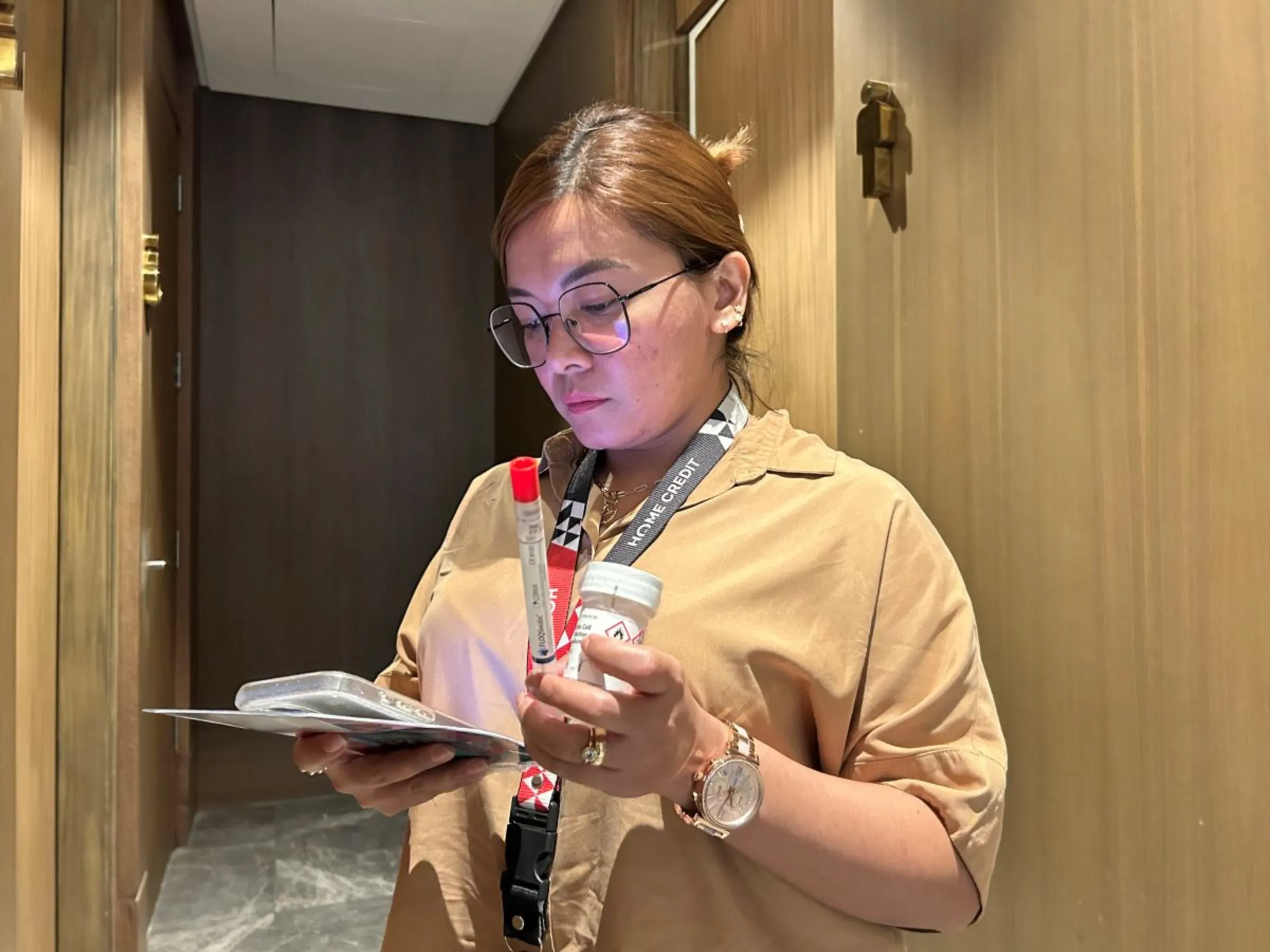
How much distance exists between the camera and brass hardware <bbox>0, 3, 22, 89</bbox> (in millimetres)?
1158

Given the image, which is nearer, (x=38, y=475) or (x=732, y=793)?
(x=732, y=793)

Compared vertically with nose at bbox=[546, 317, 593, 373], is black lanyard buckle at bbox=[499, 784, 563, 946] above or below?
below

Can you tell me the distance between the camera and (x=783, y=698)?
78 centimetres

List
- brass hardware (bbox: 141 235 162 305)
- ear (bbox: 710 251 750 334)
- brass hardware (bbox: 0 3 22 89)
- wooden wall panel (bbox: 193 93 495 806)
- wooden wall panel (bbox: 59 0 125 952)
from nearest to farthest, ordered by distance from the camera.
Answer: ear (bbox: 710 251 750 334) → brass hardware (bbox: 0 3 22 89) → wooden wall panel (bbox: 59 0 125 952) → brass hardware (bbox: 141 235 162 305) → wooden wall panel (bbox: 193 93 495 806)

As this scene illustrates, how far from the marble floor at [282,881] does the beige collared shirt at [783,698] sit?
1920 millimetres

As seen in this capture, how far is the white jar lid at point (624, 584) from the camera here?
1.93ft

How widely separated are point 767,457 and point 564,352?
0.69ft

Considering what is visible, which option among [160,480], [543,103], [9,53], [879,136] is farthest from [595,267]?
[543,103]


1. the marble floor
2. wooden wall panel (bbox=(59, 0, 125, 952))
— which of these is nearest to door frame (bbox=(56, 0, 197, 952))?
wooden wall panel (bbox=(59, 0, 125, 952))

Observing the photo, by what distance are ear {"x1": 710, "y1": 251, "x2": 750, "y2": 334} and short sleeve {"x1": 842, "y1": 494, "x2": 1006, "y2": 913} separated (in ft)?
0.88

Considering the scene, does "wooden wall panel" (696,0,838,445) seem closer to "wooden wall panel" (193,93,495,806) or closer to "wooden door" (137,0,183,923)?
"wooden door" (137,0,183,923)

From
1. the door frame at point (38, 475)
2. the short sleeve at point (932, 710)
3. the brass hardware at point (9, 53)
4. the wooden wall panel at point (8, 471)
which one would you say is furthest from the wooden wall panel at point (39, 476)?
the short sleeve at point (932, 710)

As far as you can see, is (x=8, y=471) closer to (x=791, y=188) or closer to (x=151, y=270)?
(x=151, y=270)

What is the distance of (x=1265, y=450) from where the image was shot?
763 mm
